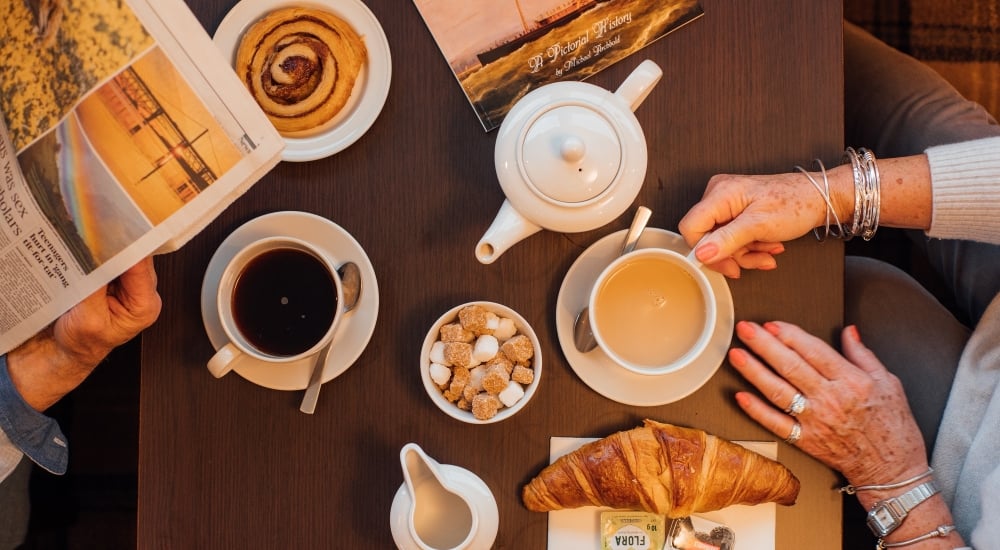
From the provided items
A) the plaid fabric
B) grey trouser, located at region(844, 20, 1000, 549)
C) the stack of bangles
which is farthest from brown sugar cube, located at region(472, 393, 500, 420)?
the plaid fabric

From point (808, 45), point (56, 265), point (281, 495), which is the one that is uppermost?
point (56, 265)

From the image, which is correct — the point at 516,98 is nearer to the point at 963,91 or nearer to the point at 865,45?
the point at 865,45

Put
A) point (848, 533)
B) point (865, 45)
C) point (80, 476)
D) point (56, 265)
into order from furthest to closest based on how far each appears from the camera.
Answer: point (80, 476)
point (848, 533)
point (865, 45)
point (56, 265)

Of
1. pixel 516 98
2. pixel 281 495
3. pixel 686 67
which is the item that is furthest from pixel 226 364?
pixel 686 67

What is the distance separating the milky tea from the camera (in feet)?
2.96

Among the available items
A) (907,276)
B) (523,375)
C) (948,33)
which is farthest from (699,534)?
(948,33)

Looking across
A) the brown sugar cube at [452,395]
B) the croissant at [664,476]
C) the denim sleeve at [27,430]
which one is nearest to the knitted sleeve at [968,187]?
the croissant at [664,476]

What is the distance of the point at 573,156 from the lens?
765 millimetres

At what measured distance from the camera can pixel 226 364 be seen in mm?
854

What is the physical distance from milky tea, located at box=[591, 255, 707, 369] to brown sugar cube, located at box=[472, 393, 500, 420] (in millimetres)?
153

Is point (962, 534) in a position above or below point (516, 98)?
below

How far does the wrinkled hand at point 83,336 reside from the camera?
873 millimetres

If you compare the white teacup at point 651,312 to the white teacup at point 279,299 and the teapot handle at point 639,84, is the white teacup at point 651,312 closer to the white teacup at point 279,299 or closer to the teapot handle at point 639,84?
the teapot handle at point 639,84

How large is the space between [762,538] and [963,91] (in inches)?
42.7
